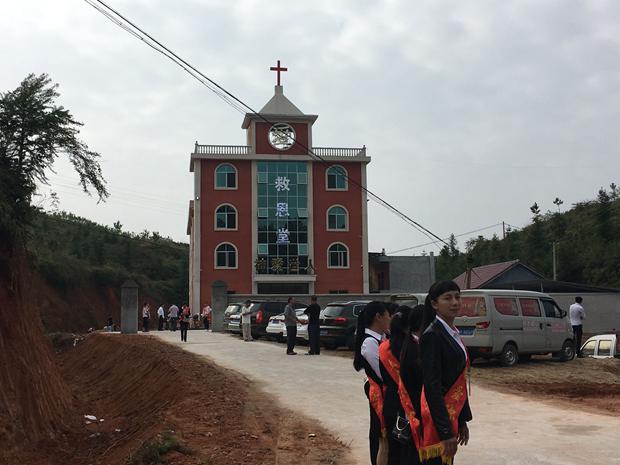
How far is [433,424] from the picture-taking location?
4191 millimetres

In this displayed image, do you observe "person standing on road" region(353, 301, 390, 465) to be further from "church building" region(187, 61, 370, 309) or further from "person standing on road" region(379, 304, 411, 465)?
"church building" region(187, 61, 370, 309)

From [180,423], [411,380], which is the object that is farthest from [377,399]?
[180,423]

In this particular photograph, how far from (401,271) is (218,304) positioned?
30.3m

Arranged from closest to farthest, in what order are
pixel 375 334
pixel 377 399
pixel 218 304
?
1. pixel 377 399
2. pixel 375 334
3. pixel 218 304

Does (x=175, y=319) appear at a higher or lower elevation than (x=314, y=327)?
higher

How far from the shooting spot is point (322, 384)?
12.9 m

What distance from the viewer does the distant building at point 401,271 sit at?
2432 inches

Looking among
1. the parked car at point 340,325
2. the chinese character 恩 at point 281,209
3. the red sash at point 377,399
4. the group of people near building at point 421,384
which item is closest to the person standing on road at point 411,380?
the group of people near building at point 421,384

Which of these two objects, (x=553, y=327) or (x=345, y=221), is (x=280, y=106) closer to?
(x=345, y=221)

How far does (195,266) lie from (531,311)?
39.0 meters

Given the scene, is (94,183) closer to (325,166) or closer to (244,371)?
(244,371)

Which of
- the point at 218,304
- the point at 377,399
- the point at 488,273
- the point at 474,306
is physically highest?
the point at 488,273

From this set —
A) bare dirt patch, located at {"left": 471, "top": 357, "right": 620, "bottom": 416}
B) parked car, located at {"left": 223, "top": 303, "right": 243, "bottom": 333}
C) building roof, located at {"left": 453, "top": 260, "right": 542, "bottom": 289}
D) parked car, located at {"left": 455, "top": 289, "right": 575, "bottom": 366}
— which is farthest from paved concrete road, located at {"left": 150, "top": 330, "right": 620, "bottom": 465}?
building roof, located at {"left": 453, "top": 260, "right": 542, "bottom": 289}

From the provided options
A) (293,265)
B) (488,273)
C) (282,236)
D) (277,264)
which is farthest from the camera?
(282,236)
